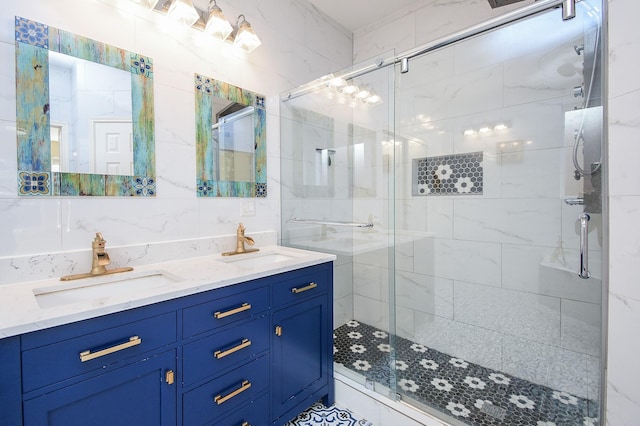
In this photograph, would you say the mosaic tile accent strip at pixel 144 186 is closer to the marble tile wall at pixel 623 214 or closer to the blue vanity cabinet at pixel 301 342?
the blue vanity cabinet at pixel 301 342

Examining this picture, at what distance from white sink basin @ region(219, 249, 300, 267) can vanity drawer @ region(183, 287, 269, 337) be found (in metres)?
0.42

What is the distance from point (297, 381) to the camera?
5.23 ft

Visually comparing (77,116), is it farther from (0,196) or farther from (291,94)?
(291,94)

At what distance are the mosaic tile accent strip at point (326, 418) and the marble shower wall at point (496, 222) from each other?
2.43 ft

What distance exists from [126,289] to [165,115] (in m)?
0.92

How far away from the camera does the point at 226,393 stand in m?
1.27

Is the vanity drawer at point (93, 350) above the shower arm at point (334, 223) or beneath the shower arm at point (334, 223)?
beneath

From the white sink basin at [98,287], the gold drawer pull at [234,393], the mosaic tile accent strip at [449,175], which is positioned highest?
the mosaic tile accent strip at [449,175]

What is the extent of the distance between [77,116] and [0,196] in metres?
0.44

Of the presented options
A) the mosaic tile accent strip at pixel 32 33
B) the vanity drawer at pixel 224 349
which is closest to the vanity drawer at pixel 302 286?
the vanity drawer at pixel 224 349

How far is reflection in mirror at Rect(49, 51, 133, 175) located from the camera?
1316mm

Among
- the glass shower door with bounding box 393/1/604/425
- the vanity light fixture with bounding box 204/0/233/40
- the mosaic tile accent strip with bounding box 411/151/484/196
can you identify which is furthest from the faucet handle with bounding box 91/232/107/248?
the mosaic tile accent strip with bounding box 411/151/484/196

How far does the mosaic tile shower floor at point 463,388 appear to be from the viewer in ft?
5.11

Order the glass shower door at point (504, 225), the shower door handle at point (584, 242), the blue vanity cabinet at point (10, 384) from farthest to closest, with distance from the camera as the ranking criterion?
the glass shower door at point (504, 225), the shower door handle at point (584, 242), the blue vanity cabinet at point (10, 384)
